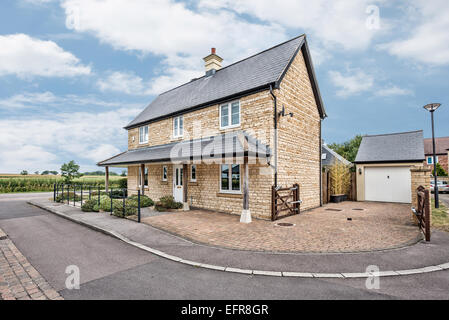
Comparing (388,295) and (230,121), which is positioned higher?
(230,121)

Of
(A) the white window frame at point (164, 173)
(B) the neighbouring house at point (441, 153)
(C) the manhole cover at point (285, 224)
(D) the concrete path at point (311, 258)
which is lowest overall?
(C) the manhole cover at point (285, 224)

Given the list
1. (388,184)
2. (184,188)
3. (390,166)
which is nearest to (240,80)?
(184,188)

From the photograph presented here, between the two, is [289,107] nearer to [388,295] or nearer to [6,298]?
[388,295]

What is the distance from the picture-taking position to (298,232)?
7.50 metres

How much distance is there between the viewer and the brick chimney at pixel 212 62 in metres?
15.9

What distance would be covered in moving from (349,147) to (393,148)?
23.3 m

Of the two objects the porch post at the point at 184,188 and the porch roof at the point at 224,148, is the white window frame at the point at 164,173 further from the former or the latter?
the porch post at the point at 184,188

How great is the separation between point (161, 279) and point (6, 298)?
2.34m

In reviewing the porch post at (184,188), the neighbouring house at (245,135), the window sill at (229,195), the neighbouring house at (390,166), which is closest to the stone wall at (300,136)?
the neighbouring house at (245,135)

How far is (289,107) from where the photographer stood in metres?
11.2

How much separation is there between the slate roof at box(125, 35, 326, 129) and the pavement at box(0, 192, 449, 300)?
782cm

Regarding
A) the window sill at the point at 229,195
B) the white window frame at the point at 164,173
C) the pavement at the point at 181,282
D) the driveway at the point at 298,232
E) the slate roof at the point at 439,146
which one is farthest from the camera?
the slate roof at the point at 439,146

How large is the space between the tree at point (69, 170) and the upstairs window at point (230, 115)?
15.8 metres
